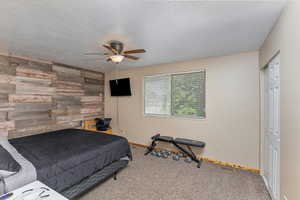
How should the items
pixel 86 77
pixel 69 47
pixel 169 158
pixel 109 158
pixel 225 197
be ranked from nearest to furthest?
1. pixel 225 197
2. pixel 109 158
3. pixel 69 47
4. pixel 169 158
5. pixel 86 77

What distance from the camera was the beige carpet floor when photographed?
1960 mm

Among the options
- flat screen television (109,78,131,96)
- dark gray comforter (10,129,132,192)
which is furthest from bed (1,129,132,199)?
flat screen television (109,78,131,96)

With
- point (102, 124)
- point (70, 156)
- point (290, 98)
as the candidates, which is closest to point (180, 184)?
point (70, 156)

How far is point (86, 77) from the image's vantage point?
4.32 meters

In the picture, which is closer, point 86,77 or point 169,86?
point 169,86

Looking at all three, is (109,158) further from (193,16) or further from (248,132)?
(248,132)

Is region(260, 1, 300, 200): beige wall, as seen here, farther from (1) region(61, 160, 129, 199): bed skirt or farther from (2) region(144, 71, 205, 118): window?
(1) region(61, 160, 129, 199): bed skirt

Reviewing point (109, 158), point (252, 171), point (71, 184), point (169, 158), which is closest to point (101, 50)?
point (109, 158)

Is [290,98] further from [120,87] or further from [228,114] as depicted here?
[120,87]

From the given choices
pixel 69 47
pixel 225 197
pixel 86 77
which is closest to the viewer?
pixel 225 197

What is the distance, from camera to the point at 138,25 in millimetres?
1826

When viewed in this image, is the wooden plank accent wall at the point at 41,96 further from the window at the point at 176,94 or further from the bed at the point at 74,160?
the window at the point at 176,94

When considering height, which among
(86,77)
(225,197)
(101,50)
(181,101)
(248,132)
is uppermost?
(101,50)

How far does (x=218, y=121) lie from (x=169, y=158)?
1.46 meters
